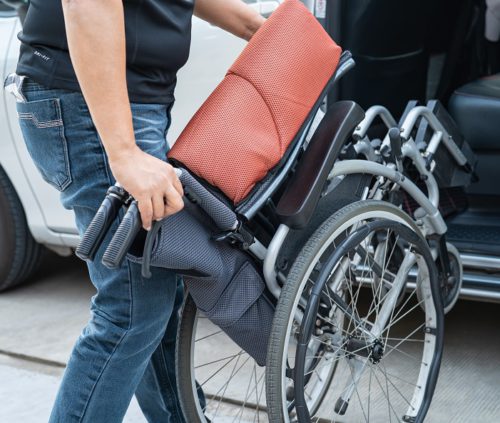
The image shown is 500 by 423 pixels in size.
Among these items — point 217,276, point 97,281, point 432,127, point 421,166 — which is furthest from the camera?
point 432,127

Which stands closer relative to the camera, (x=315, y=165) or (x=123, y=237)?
(x=123, y=237)

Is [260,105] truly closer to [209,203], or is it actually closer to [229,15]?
[209,203]

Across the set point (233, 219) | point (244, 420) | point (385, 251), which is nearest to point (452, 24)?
point (385, 251)

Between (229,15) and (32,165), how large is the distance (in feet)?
5.03

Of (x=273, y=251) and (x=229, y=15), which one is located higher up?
(x=229, y=15)

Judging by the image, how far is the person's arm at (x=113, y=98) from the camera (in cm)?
162

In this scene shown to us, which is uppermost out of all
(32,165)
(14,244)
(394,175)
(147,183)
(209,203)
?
(147,183)

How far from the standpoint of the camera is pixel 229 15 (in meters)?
2.21

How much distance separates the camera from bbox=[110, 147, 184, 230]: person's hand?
5.50ft

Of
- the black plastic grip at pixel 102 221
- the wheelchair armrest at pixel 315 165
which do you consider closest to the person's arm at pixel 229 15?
the wheelchair armrest at pixel 315 165

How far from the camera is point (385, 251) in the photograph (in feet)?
7.73

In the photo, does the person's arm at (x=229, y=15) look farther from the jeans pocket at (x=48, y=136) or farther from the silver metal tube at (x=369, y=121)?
the jeans pocket at (x=48, y=136)

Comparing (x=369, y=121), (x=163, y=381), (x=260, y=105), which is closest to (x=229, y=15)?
(x=260, y=105)

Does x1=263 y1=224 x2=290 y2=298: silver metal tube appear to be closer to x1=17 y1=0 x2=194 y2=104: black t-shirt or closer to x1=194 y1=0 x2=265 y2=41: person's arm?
x1=17 y1=0 x2=194 y2=104: black t-shirt
